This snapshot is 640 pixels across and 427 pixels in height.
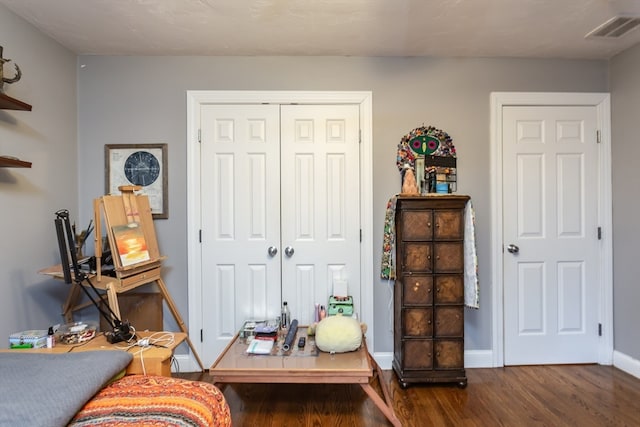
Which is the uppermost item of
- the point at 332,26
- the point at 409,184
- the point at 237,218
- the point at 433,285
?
the point at 332,26

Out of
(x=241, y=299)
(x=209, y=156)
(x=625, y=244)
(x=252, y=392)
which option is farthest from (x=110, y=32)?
(x=625, y=244)

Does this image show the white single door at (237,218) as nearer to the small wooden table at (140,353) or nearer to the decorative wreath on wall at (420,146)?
the small wooden table at (140,353)

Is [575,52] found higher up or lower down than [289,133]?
higher up

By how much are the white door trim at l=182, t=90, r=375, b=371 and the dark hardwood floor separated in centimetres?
52

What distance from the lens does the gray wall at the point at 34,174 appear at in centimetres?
194

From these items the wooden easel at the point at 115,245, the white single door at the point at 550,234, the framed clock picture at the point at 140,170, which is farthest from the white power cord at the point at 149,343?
the white single door at the point at 550,234

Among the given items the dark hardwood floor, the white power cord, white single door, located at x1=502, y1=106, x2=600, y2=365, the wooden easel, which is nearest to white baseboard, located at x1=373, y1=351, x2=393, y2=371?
the dark hardwood floor

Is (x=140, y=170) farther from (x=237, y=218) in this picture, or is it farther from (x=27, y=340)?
(x=27, y=340)

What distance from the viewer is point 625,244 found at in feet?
8.10

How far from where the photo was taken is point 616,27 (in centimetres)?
212

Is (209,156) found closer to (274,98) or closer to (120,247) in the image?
(274,98)

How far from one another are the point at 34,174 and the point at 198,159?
1077mm

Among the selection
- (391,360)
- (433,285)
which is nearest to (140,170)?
(433,285)

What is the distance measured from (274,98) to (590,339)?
11.0 feet
